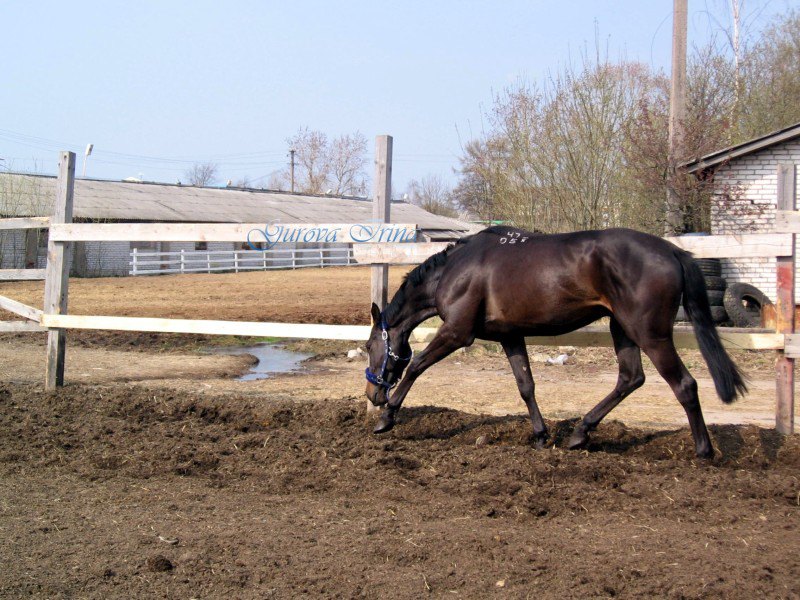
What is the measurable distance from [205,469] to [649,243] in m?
3.36

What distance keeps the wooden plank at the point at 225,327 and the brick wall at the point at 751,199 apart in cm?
1050

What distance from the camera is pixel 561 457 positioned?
5176 mm

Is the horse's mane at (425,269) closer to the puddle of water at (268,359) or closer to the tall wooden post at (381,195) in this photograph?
the tall wooden post at (381,195)

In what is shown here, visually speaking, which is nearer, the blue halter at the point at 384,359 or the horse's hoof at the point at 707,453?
the horse's hoof at the point at 707,453

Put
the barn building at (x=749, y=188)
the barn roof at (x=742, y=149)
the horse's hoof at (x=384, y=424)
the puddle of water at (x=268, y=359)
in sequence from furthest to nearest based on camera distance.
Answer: the barn building at (x=749, y=188), the barn roof at (x=742, y=149), the puddle of water at (x=268, y=359), the horse's hoof at (x=384, y=424)

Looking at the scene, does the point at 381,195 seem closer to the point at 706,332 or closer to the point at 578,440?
the point at 578,440

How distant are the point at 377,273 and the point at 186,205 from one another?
39519mm

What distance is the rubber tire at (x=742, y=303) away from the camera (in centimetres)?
1274

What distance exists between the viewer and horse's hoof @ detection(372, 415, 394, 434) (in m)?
6.09

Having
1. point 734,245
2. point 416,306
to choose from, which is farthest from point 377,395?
point 734,245

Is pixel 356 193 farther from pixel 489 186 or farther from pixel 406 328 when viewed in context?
pixel 406 328

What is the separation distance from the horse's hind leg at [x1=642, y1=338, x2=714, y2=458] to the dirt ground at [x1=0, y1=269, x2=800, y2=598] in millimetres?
145

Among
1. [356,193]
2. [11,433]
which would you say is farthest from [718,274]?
[356,193]

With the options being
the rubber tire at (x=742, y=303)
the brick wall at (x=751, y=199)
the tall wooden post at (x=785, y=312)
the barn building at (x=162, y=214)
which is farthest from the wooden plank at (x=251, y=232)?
the barn building at (x=162, y=214)
